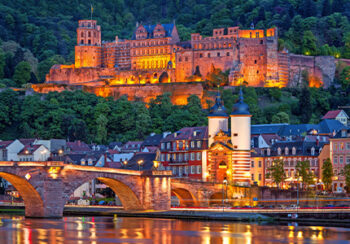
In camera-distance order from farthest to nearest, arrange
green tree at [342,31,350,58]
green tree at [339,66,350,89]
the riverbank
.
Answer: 1. green tree at [342,31,350,58]
2. green tree at [339,66,350,89]
3. the riverbank

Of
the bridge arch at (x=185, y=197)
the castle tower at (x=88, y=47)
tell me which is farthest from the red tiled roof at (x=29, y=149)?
the castle tower at (x=88, y=47)

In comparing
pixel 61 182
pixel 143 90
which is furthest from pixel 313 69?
pixel 61 182

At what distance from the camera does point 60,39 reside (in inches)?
7254

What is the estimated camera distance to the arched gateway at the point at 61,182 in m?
63.6

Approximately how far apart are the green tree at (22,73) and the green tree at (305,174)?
79.8m

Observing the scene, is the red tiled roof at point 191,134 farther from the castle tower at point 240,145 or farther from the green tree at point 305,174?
the green tree at point 305,174

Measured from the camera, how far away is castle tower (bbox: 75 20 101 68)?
148 meters

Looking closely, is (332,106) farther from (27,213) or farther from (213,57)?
(27,213)

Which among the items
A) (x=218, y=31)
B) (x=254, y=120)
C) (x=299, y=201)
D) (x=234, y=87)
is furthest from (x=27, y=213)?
(x=218, y=31)

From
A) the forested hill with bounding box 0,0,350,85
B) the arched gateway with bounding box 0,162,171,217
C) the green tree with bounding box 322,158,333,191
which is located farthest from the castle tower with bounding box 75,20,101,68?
the arched gateway with bounding box 0,162,171,217

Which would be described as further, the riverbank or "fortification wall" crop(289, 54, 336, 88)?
"fortification wall" crop(289, 54, 336, 88)

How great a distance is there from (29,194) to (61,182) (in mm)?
2811

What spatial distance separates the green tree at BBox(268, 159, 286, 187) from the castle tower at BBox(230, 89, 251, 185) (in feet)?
14.2

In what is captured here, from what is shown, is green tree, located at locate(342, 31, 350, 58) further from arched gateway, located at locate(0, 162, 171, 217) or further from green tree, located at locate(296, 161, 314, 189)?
arched gateway, located at locate(0, 162, 171, 217)
